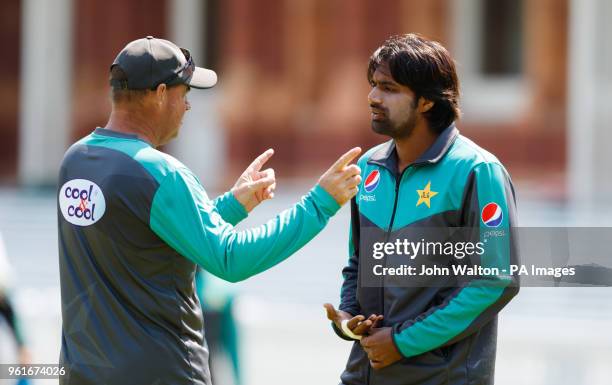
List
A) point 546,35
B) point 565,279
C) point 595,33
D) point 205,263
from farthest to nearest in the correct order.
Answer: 1. point 546,35
2. point 595,33
3. point 565,279
4. point 205,263

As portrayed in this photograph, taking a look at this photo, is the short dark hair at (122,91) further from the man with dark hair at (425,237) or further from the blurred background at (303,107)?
the blurred background at (303,107)

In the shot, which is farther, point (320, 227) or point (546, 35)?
point (546, 35)

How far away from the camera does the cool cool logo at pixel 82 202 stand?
3.69 m

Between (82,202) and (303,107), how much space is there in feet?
51.1

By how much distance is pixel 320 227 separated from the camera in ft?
12.2

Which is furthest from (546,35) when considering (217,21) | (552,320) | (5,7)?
(5,7)

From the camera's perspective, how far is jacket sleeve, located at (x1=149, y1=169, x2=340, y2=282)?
11.9 feet

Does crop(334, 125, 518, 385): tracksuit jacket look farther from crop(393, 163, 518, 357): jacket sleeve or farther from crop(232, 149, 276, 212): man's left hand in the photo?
crop(232, 149, 276, 212): man's left hand

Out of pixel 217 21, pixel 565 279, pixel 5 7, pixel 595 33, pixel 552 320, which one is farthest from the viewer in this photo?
pixel 5 7

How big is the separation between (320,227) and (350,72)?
15.0 m

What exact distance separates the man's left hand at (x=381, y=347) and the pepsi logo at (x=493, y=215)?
47 centimetres

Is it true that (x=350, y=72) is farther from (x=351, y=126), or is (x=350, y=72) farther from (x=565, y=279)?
(x=565, y=279)

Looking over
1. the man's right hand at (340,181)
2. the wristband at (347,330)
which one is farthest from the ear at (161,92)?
the wristband at (347,330)

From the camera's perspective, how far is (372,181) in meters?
3.99
